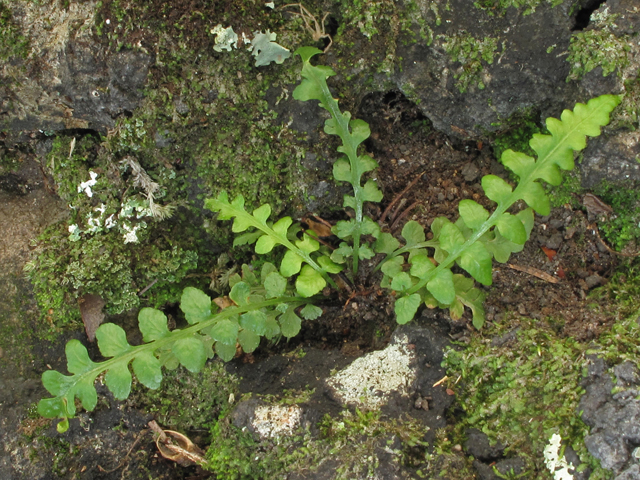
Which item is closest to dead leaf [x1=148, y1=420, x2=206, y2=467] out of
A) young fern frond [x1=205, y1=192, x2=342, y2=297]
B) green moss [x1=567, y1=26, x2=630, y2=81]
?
young fern frond [x1=205, y1=192, x2=342, y2=297]

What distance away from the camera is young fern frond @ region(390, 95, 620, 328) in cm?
206

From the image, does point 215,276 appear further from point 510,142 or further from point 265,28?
point 510,142

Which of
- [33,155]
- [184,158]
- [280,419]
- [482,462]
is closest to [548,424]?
[482,462]

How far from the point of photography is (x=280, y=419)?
232 centimetres

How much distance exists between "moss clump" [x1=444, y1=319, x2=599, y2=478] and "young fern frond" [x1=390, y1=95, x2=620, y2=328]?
0.38m

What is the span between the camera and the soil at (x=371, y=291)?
2.49m

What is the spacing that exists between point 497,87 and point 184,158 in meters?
1.74

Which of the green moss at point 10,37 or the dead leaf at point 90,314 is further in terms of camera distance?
the dead leaf at point 90,314

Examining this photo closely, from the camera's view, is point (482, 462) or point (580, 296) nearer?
point (482, 462)

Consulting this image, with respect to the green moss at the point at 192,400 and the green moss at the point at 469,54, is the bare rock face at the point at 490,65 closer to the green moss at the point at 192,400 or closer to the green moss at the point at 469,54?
the green moss at the point at 469,54

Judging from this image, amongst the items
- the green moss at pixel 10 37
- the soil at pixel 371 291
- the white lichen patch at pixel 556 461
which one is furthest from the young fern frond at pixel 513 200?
the green moss at pixel 10 37

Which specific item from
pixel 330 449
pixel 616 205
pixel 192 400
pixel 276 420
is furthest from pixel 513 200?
pixel 192 400

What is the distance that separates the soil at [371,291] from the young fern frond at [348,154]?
0.81ft

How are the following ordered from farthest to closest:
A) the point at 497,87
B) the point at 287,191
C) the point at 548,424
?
the point at 287,191
the point at 497,87
the point at 548,424
